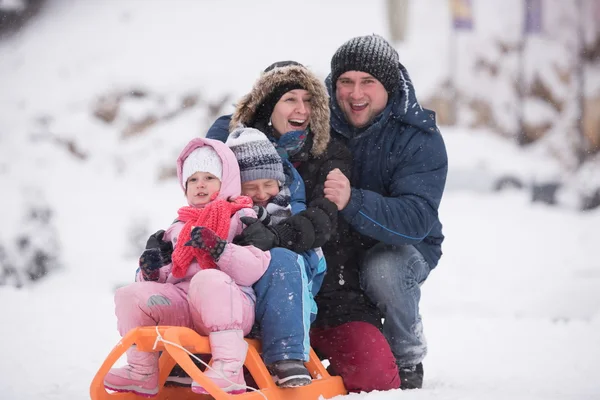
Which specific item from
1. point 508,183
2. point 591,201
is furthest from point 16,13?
point 591,201

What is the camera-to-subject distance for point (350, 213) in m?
2.78

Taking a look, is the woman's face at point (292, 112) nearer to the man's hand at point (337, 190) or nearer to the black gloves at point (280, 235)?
the man's hand at point (337, 190)

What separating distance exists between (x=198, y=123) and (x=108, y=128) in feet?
4.67

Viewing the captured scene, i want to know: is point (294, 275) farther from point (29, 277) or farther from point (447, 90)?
point (447, 90)

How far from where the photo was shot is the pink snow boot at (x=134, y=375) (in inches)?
85.0

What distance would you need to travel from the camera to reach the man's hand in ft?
8.86

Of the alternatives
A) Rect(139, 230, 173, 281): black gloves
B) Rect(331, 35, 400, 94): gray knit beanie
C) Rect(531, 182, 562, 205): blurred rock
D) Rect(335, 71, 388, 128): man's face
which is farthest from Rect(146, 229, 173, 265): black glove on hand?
Rect(531, 182, 562, 205): blurred rock

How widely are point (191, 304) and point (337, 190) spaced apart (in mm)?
747

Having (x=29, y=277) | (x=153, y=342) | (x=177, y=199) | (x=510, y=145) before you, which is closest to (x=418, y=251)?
(x=153, y=342)

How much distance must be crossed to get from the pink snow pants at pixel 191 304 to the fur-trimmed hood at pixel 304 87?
2.75 ft

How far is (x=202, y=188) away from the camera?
2.45m

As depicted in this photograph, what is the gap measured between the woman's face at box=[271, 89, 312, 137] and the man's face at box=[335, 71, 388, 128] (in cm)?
30

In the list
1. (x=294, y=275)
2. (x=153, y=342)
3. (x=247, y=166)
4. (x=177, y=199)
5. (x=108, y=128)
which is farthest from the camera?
(x=108, y=128)

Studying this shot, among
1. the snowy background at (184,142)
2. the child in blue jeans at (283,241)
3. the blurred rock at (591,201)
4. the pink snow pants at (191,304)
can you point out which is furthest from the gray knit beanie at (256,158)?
the blurred rock at (591,201)
